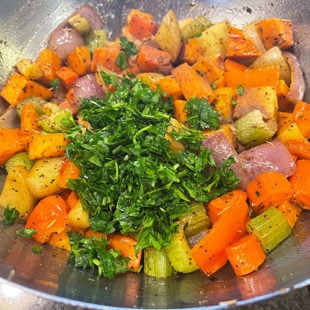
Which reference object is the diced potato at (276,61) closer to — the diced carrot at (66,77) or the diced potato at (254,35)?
the diced potato at (254,35)

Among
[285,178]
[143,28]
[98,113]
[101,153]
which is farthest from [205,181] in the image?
[143,28]

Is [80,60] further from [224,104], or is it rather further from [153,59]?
[224,104]

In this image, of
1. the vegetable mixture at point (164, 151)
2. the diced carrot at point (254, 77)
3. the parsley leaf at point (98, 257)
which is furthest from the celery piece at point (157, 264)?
the diced carrot at point (254, 77)

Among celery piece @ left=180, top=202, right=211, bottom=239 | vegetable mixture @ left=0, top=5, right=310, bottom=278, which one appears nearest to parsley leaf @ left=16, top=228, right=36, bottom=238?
vegetable mixture @ left=0, top=5, right=310, bottom=278

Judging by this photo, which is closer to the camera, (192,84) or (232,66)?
(192,84)

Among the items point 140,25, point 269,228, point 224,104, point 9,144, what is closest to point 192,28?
point 140,25

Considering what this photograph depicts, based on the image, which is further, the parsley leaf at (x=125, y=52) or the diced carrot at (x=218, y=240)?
the parsley leaf at (x=125, y=52)

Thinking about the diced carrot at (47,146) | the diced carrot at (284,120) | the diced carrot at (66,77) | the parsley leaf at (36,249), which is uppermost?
the diced carrot at (66,77)
